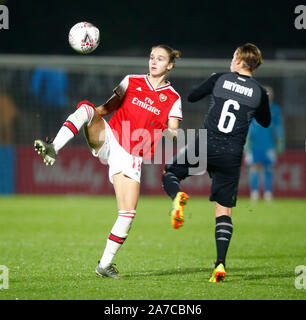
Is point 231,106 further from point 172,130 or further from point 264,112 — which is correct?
point 172,130

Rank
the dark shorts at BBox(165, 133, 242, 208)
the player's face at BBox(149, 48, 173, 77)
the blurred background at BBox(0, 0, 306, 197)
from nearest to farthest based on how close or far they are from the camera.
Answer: the dark shorts at BBox(165, 133, 242, 208) → the player's face at BBox(149, 48, 173, 77) → the blurred background at BBox(0, 0, 306, 197)

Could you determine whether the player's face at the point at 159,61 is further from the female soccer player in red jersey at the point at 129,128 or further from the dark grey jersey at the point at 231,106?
the dark grey jersey at the point at 231,106

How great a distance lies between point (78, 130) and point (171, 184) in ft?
3.08

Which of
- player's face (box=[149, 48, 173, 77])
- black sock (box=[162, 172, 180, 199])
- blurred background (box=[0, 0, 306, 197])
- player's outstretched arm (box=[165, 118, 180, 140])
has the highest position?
blurred background (box=[0, 0, 306, 197])

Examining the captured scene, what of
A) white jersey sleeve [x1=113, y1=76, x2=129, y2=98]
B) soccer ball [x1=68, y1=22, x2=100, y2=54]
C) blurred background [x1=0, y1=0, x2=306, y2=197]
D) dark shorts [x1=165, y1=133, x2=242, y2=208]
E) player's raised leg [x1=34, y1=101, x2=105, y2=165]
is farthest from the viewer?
blurred background [x1=0, y1=0, x2=306, y2=197]

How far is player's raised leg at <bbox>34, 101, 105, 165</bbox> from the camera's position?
5457 millimetres

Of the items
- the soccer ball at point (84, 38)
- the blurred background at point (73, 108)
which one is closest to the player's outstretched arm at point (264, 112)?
the soccer ball at point (84, 38)

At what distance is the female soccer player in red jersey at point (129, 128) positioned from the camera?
5984mm

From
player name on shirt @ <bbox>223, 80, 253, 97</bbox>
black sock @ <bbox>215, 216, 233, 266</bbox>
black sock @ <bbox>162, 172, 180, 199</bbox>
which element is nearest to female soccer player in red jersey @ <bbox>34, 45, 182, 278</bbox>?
black sock @ <bbox>162, 172, 180, 199</bbox>

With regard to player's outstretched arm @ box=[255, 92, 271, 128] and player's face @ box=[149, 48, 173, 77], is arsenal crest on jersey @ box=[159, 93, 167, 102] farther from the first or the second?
player's outstretched arm @ box=[255, 92, 271, 128]

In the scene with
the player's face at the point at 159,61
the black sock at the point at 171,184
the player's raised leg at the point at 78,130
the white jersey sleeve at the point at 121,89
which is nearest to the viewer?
the player's raised leg at the point at 78,130

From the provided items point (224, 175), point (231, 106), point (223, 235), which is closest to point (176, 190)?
point (224, 175)

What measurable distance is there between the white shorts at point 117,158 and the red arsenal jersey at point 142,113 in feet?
0.18

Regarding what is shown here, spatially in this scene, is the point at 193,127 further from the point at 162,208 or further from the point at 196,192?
the point at 162,208
